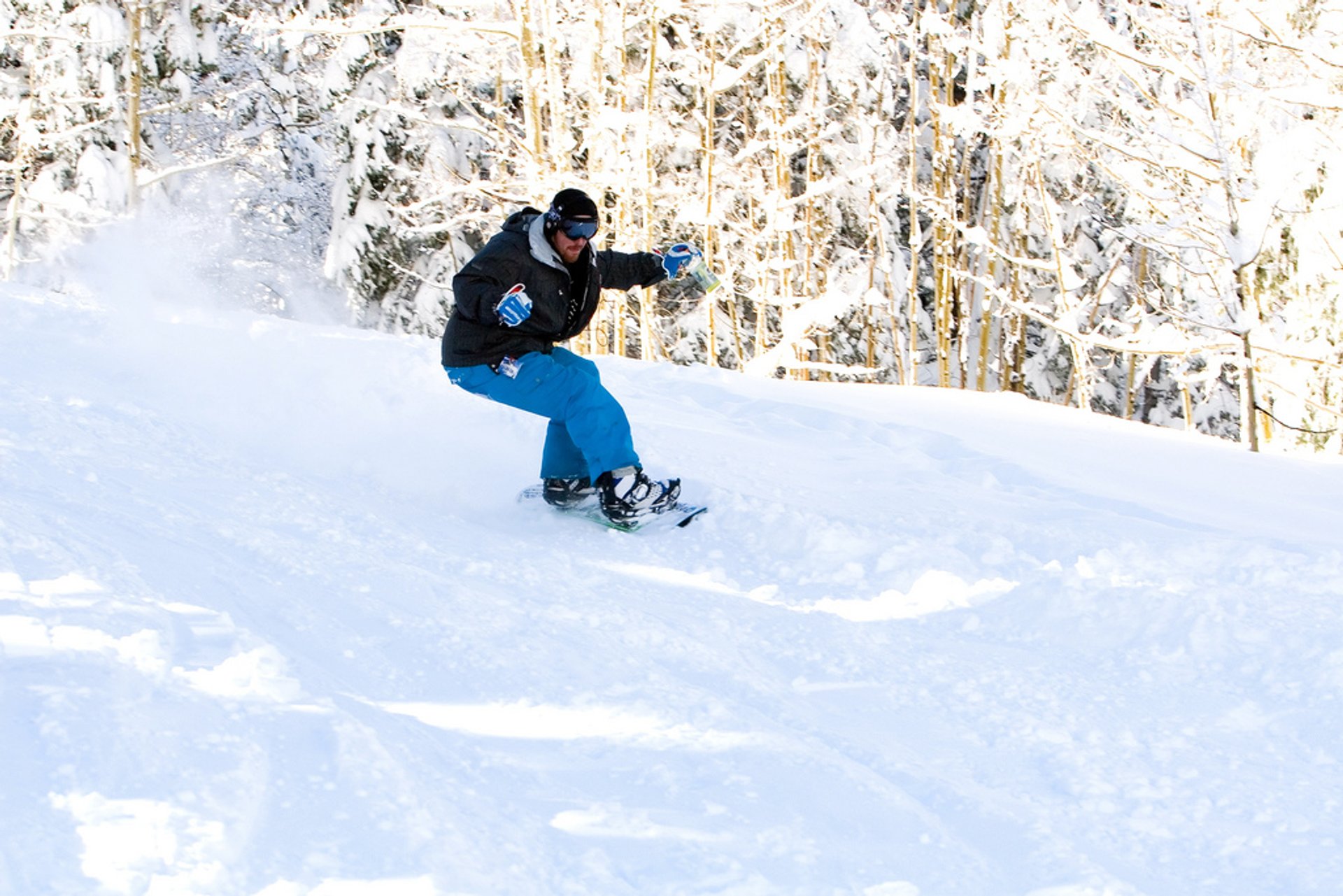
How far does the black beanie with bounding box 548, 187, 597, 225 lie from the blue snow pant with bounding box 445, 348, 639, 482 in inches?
19.4

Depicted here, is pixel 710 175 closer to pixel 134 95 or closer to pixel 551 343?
pixel 551 343

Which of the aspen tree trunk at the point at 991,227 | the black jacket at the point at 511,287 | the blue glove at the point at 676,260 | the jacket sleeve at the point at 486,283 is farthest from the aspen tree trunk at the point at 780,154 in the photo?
the jacket sleeve at the point at 486,283

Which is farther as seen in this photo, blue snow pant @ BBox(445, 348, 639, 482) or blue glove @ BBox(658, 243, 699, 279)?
blue glove @ BBox(658, 243, 699, 279)

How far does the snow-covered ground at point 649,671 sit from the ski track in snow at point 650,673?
0.4 inches

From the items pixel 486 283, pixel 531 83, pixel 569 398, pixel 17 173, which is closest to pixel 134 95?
pixel 17 173

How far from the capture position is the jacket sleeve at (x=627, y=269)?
14.8ft

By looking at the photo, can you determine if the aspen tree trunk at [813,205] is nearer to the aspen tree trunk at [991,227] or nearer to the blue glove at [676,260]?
the aspen tree trunk at [991,227]

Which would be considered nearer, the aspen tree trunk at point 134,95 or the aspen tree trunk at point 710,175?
the aspen tree trunk at point 710,175

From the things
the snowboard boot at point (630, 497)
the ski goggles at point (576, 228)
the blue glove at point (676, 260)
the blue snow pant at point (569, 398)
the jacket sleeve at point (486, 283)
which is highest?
the ski goggles at point (576, 228)

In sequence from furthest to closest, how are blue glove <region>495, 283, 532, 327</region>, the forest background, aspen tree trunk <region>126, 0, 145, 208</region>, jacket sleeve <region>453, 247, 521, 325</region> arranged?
aspen tree trunk <region>126, 0, 145, 208</region> → the forest background → jacket sleeve <region>453, 247, 521, 325</region> → blue glove <region>495, 283, 532, 327</region>

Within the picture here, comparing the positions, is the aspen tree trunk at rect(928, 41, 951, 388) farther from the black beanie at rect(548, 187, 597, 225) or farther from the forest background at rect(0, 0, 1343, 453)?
the black beanie at rect(548, 187, 597, 225)

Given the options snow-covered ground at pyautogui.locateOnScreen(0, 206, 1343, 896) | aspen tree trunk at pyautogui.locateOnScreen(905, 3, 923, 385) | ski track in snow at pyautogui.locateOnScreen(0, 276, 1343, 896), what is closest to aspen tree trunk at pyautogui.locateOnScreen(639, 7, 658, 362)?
aspen tree trunk at pyautogui.locateOnScreen(905, 3, 923, 385)

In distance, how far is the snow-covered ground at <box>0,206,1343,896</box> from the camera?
1890mm

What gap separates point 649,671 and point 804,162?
14731 mm
